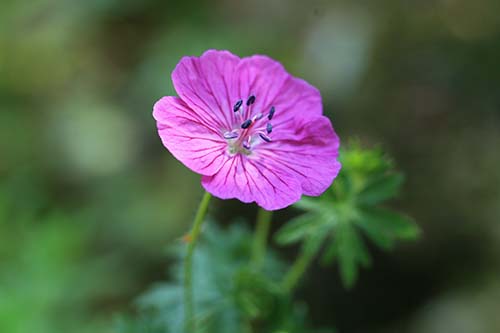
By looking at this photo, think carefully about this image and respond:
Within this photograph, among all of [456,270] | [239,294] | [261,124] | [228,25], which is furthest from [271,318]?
[228,25]

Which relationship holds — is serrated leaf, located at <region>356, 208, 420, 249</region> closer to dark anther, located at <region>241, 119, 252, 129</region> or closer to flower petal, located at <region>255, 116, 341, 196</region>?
flower petal, located at <region>255, 116, 341, 196</region>

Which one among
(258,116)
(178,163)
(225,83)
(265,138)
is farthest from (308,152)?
(178,163)

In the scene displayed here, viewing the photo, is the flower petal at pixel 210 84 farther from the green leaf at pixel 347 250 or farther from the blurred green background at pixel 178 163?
the blurred green background at pixel 178 163

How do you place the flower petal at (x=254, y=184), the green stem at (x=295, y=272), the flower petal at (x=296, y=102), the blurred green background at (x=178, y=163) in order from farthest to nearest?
the blurred green background at (x=178, y=163)
the green stem at (x=295, y=272)
the flower petal at (x=296, y=102)
the flower petal at (x=254, y=184)

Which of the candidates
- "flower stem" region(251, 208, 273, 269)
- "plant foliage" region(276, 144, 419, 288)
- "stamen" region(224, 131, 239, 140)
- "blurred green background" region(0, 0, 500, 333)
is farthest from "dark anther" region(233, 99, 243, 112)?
"blurred green background" region(0, 0, 500, 333)

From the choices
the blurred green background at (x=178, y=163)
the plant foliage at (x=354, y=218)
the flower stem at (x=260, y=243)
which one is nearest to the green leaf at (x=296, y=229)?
the plant foliage at (x=354, y=218)
